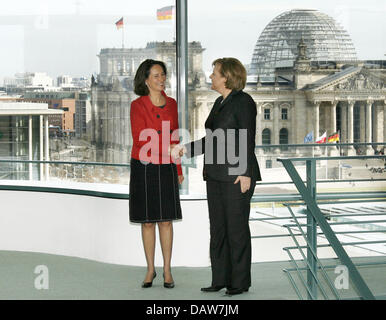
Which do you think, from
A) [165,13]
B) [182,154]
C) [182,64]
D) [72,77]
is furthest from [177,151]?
[72,77]

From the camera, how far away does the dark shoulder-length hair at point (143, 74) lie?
356 cm

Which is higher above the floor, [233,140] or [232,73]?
[232,73]

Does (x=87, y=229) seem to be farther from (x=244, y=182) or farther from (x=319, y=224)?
(x=319, y=224)

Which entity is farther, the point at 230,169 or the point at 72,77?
the point at 72,77

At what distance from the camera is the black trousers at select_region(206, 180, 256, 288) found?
11.0 feet

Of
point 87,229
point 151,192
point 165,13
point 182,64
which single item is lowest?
point 87,229

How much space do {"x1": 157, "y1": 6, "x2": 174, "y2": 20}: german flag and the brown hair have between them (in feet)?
3.87

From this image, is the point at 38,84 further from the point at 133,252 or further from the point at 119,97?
the point at 133,252

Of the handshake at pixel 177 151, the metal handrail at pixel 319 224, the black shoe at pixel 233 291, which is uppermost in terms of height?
the handshake at pixel 177 151

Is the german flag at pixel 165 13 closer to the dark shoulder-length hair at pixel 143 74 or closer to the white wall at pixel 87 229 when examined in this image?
the dark shoulder-length hair at pixel 143 74

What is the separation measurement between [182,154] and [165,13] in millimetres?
1245

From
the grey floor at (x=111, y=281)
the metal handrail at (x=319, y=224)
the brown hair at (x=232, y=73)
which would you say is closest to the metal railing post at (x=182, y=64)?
the grey floor at (x=111, y=281)

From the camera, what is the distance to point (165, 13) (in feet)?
14.6
